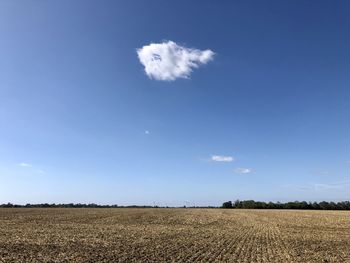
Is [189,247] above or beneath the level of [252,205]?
beneath

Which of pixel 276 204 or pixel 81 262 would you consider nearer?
pixel 81 262

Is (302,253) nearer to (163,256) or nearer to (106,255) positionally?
(163,256)

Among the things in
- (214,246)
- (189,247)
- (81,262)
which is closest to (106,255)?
(81,262)

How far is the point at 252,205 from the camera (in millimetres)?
166000

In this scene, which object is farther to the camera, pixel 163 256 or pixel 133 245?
pixel 133 245

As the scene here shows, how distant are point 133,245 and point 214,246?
4.72 m

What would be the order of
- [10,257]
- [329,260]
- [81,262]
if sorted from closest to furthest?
[81,262] < [10,257] < [329,260]

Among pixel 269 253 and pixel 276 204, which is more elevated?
pixel 276 204

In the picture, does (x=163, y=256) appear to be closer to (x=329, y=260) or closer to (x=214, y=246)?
(x=214, y=246)

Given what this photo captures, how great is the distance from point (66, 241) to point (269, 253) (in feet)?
39.9

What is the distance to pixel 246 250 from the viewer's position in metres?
22.6

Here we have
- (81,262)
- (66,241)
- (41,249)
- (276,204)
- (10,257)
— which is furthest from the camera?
(276,204)

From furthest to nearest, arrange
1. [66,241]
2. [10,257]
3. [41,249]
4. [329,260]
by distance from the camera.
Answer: [66,241] < [41,249] < [329,260] < [10,257]

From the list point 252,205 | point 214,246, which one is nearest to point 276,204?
point 252,205
